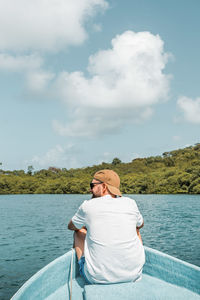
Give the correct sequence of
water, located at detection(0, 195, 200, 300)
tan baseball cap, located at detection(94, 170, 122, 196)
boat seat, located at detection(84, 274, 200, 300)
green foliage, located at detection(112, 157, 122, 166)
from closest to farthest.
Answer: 1. boat seat, located at detection(84, 274, 200, 300)
2. tan baseball cap, located at detection(94, 170, 122, 196)
3. water, located at detection(0, 195, 200, 300)
4. green foliage, located at detection(112, 157, 122, 166)

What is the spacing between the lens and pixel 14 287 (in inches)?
221

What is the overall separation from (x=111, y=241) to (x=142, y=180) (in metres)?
58.4

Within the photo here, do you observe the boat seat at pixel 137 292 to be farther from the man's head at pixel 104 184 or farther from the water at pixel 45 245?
the water at pixel 45 245

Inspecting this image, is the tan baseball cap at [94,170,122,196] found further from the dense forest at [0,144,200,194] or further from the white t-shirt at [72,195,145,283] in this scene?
the dense forest at [0,144,200,194]

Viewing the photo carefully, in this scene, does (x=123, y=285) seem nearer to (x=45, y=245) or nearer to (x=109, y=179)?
(x=109, y=179)

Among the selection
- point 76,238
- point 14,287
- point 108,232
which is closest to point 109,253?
point 108,232

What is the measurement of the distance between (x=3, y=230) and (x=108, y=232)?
1227 cm

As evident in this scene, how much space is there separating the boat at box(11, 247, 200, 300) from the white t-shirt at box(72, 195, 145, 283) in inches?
5.3

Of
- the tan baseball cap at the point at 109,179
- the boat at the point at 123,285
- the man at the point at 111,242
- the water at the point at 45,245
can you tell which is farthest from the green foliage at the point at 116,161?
the man at the point at 111,242

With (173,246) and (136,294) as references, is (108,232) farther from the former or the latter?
(173,246)

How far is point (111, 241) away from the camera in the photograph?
8.79 feet

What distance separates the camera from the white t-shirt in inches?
106

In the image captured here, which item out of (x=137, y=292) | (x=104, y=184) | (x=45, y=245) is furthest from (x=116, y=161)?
(x=137, y=292)

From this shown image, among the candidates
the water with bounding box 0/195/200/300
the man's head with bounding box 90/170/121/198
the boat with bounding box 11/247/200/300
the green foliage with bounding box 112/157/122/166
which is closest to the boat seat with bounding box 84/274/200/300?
the boat with bounding box 11/247/200/300
